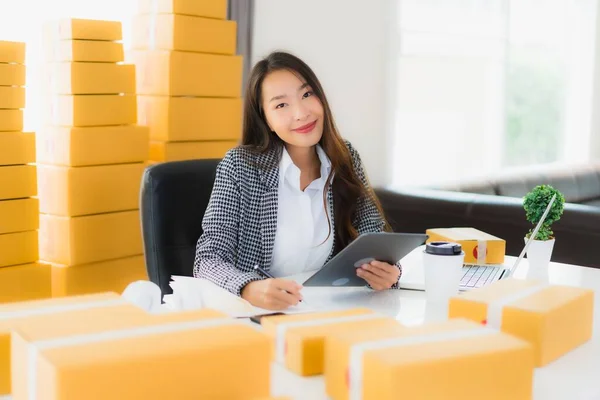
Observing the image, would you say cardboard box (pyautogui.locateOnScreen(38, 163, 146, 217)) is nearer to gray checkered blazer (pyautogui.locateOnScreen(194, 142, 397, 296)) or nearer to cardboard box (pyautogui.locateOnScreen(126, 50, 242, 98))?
cardboard box (pyautogui.locateOnScreen(126, 50, 242, 98))

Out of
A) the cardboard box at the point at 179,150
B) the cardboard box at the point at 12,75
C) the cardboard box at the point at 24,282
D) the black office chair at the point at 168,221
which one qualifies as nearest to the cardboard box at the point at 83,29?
the cardboard box at the point at 12,75

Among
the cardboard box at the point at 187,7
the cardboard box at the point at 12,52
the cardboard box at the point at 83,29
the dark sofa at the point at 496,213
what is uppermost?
the cardboard box at the point at 187,7

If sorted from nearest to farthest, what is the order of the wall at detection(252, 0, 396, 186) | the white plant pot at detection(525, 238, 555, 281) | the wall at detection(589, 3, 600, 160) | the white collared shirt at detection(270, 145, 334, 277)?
the white plant pot at detection(525, 238, 555, 281)
the white collared shirt at detection(270, 145, 334, 277)
the wall at detection(252, 0, 396, 186)
the wall at detection(589, 3, 600, 160)

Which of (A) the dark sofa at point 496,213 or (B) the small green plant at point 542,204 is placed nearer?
(B) the small green plant at point 542,204

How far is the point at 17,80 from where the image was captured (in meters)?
2.68

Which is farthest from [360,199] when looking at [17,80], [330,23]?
[330,23]

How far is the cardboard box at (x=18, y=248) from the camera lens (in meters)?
2.74

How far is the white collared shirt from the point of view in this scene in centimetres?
199

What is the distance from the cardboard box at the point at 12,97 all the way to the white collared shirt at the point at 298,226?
44.5 inches

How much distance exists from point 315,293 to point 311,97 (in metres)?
0.64

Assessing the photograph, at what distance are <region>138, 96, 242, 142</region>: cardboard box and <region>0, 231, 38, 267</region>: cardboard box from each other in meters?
0.67

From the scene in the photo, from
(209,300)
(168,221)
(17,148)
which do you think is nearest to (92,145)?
(17,148)

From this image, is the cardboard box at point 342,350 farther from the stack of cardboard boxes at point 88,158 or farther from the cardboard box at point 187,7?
the cardboard box at point 187,7

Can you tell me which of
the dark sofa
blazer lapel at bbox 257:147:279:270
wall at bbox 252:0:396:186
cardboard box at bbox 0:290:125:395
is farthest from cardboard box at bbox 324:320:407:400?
wall at bbox 252:0:396:186
